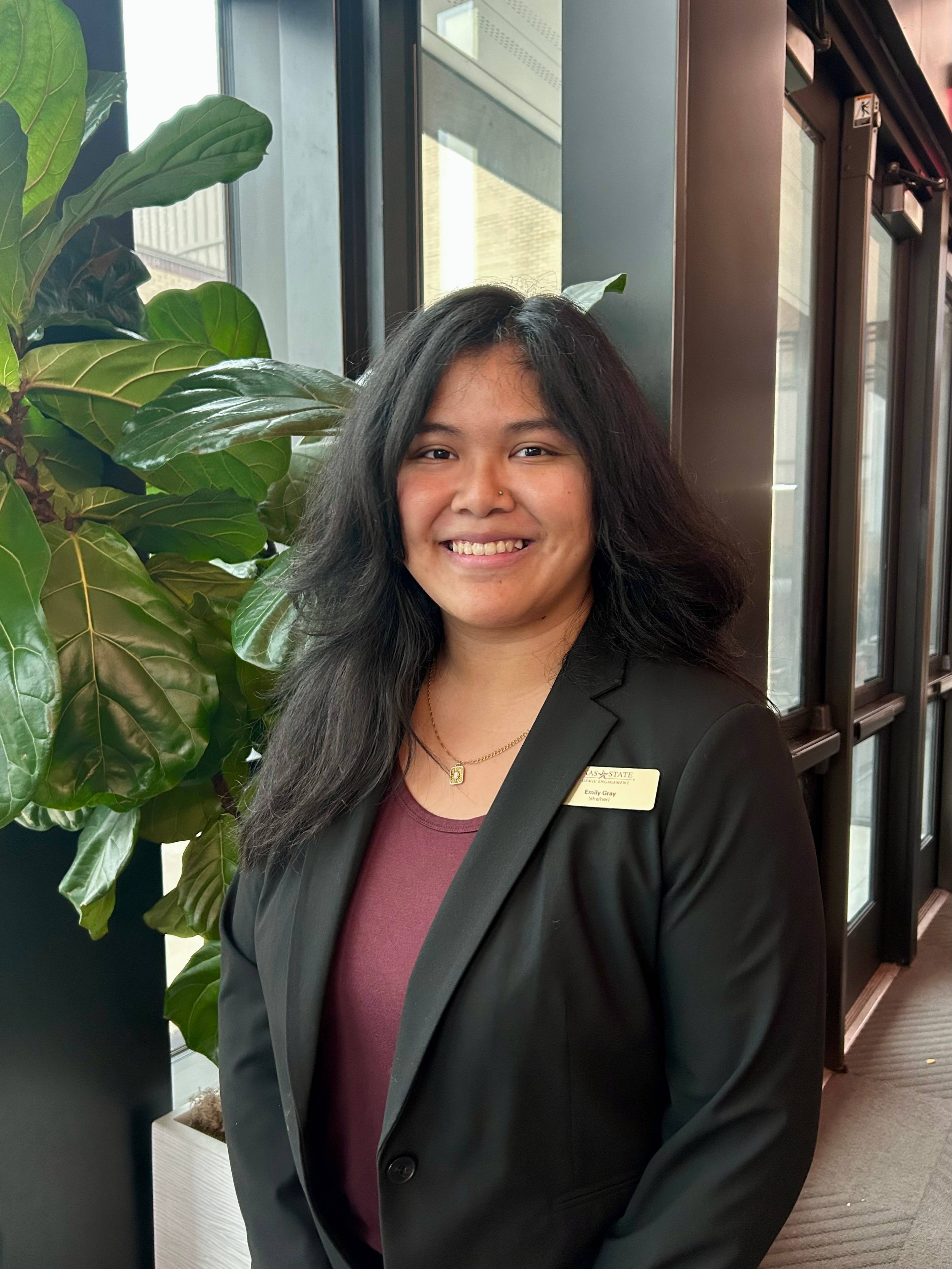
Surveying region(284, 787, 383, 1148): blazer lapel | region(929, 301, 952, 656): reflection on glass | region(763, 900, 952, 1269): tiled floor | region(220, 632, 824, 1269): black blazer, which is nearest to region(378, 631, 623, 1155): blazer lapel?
region(220, 632, 824, 1269): black blazer

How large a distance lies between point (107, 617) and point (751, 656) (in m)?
1.15

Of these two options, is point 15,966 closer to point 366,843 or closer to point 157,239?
point 366,843

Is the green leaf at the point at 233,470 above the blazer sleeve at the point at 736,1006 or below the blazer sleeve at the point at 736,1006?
above

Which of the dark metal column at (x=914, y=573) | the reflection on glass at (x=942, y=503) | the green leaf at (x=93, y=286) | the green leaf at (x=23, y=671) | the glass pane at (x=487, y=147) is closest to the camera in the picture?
the green leaf at (x=23, y=671)

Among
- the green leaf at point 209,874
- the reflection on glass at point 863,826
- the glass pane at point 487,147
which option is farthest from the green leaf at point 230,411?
the reflection on glass at point 863,826

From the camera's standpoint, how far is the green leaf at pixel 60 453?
1190mm

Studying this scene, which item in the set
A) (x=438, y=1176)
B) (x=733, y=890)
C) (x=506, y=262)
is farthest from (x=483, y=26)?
A: (x=438, y=1176)

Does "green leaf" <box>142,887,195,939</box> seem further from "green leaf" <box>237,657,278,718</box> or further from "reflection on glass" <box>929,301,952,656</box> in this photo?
"reflection on glass" <box>929,301,952,656</box>

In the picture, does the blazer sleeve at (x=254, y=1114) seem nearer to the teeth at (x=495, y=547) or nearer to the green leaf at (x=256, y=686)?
the green leaf at (x=256, y=686)

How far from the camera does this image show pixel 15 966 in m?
1.48

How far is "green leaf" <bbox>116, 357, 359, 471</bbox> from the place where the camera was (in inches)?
40.4

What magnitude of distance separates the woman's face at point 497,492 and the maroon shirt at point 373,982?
282 millimetres

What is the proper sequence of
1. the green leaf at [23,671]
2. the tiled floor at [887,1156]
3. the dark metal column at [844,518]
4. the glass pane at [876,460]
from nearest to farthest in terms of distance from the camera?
the green leaf at [23,671], the tiled floor at [887,1156], the dark metal column at [844,518], the glass pane at [876,460]

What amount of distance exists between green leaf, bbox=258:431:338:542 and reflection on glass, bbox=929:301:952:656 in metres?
3.77
